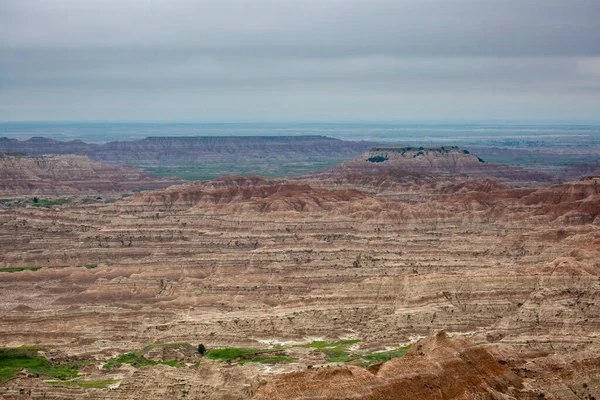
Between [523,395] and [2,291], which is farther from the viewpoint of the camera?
[2,291]

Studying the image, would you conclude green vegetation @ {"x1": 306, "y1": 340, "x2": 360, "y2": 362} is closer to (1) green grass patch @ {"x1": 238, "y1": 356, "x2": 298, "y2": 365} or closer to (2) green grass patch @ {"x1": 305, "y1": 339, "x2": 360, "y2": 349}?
(2) green grass patch @ {"x1": 305, "y1": 339, "x2": 360, "y2": 349}

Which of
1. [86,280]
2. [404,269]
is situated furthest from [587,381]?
[86,280]

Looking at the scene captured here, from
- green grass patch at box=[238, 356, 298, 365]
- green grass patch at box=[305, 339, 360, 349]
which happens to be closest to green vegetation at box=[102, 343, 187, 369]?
green grass patch at box=[238, 356, 298, 365]

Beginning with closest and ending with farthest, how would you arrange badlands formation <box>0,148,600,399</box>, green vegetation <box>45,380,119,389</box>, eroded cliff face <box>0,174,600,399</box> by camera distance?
badlands formation <box>0,148,600,399</box> < eroded cliff face <box>0,174,600,399</box> < green vegetation <box>45,380,119,389</box>

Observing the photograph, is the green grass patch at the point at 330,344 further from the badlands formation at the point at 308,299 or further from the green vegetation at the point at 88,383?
the green vegetation at the point at 88,383

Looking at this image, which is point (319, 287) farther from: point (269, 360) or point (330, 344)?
point (269, 360)

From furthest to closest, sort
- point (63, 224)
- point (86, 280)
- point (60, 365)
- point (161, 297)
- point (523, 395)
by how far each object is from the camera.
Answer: point (63, 224) < point (86, 280) < point (161, 297) < point (60, 365) < point (523, 395)

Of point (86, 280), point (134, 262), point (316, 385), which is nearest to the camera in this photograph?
point (316, 385)

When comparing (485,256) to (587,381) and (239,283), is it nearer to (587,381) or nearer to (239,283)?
(239,283)
